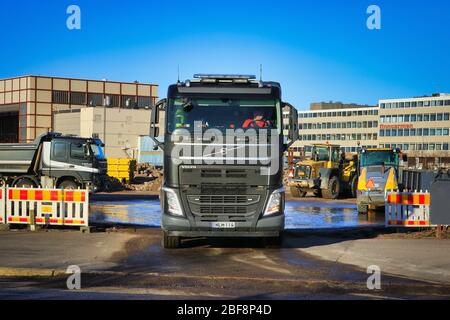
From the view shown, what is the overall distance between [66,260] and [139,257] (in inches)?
A: 57.5

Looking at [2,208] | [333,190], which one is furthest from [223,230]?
[333,190]

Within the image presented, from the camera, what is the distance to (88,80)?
76.4 metres

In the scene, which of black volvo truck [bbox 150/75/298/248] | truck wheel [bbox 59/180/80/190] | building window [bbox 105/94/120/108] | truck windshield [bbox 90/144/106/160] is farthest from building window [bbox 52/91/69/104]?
black volvo truck [bbox 150/75/298/248]

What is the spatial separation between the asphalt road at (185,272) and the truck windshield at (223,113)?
2.73 metres

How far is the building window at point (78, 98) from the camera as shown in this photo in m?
75.7

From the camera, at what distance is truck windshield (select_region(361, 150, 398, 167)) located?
2537cm

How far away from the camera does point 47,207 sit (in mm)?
15797

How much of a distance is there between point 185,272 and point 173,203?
84.9 inches

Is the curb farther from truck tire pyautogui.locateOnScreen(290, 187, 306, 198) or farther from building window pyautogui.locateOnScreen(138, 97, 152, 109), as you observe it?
building window pyautogui.locateOnScreen(138, 97, 152, 109)

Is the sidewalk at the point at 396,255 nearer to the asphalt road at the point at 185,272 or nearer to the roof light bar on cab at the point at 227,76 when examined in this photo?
the asphalt road at the point at 185,272

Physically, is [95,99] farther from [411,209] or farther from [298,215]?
[411,209]

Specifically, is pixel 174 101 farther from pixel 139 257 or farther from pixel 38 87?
pixel 38 87

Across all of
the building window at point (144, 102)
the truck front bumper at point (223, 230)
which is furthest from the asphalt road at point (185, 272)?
the building window at point (144, 102)

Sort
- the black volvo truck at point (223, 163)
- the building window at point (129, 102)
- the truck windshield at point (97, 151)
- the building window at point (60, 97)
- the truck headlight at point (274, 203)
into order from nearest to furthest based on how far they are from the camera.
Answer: the black volvo truck at point (223, 163)
the truck headlight at point (274, 203)
the truck windshield at point (97, 151)
the building window at point (60, 97)
the building window at point (129, 102)
